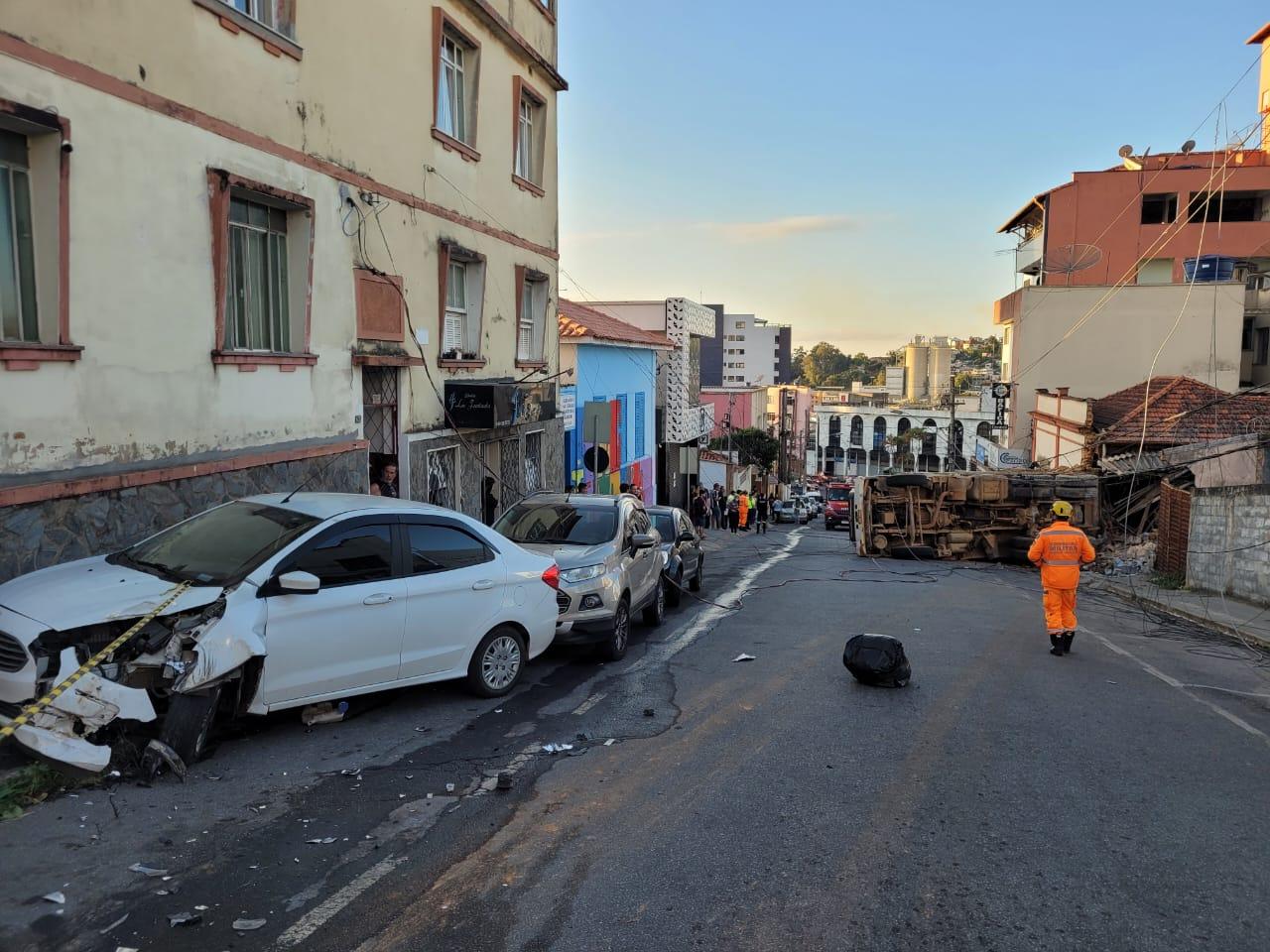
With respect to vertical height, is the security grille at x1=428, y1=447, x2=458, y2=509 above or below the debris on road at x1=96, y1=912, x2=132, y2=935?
above

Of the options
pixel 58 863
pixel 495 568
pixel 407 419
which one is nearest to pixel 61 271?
pixel 495 568

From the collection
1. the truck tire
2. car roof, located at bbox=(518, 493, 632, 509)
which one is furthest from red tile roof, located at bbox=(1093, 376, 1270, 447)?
car roof, located at bbox=(518, 493, 632, 509)

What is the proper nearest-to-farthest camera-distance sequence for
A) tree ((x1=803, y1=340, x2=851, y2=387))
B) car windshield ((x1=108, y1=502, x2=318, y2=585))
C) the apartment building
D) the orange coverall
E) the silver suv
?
car windshield ((x1=108, y1=502, x2=318, y2=585)) → the silver suv → the orange coverall → the apartment building → tree ((x1=803, y1=340, x2=851, y2=387))

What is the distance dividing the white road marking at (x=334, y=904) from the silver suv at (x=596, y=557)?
4358 millimetres

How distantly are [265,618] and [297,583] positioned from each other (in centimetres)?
28

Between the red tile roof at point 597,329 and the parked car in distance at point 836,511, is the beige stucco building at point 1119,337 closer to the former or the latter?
the parked car in distance at point 836,511

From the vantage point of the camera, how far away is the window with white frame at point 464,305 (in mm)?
15680

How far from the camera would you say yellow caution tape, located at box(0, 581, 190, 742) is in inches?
199

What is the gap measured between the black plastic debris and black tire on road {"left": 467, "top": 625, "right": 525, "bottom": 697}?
2885mm

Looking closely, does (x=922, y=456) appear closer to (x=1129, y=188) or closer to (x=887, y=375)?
(x=1129, y=188)

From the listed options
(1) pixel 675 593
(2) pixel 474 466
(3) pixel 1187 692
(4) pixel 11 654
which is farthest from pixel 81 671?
(2) pixel 474 466

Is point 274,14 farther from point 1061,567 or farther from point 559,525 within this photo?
point 1061,567

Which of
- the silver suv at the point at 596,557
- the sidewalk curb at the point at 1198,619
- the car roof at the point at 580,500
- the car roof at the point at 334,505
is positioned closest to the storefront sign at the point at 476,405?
the silver suv at the point at 596,557

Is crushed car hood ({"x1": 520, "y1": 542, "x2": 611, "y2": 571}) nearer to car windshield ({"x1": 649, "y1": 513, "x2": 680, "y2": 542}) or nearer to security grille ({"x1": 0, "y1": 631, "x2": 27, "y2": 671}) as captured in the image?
car windshield ({"x1": 649, "y1": 513, "x2": 680, "y2": 542})
